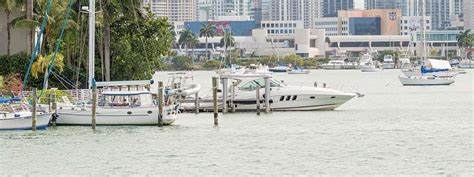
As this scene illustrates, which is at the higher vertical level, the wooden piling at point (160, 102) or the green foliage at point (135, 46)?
the green foliage at point (135, 46)

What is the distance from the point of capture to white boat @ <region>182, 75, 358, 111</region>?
72.9 m

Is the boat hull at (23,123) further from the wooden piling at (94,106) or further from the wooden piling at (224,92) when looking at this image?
the wooden piling at (224,92)

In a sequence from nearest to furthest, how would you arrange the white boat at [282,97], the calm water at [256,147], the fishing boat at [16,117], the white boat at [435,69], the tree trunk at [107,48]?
the calm water at [256,147] → the fishing boat at [16,117] → the white boat at [282,97] → the tree trunk at [107,48] → the white boat at [435,69]

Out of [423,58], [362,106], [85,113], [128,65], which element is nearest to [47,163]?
[85,113]

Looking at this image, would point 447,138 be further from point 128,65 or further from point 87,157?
point 128,65

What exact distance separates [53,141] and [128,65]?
2805 centimetres

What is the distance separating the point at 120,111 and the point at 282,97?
55.1 ft

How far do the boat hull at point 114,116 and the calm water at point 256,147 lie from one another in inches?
18.3

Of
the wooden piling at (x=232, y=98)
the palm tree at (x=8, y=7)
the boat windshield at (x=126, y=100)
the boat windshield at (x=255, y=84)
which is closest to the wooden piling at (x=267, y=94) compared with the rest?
the boat windshield at (x=255, y=84)

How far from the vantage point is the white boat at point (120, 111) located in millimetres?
59656

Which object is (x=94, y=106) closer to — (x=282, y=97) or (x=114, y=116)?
(x=114, y=116)

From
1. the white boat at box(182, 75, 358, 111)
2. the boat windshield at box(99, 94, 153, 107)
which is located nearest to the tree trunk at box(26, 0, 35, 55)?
the white boat at box(182, 75, 358, 111)

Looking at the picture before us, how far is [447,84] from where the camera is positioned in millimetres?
144500

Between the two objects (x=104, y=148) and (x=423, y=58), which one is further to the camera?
(x=423, y=58)
